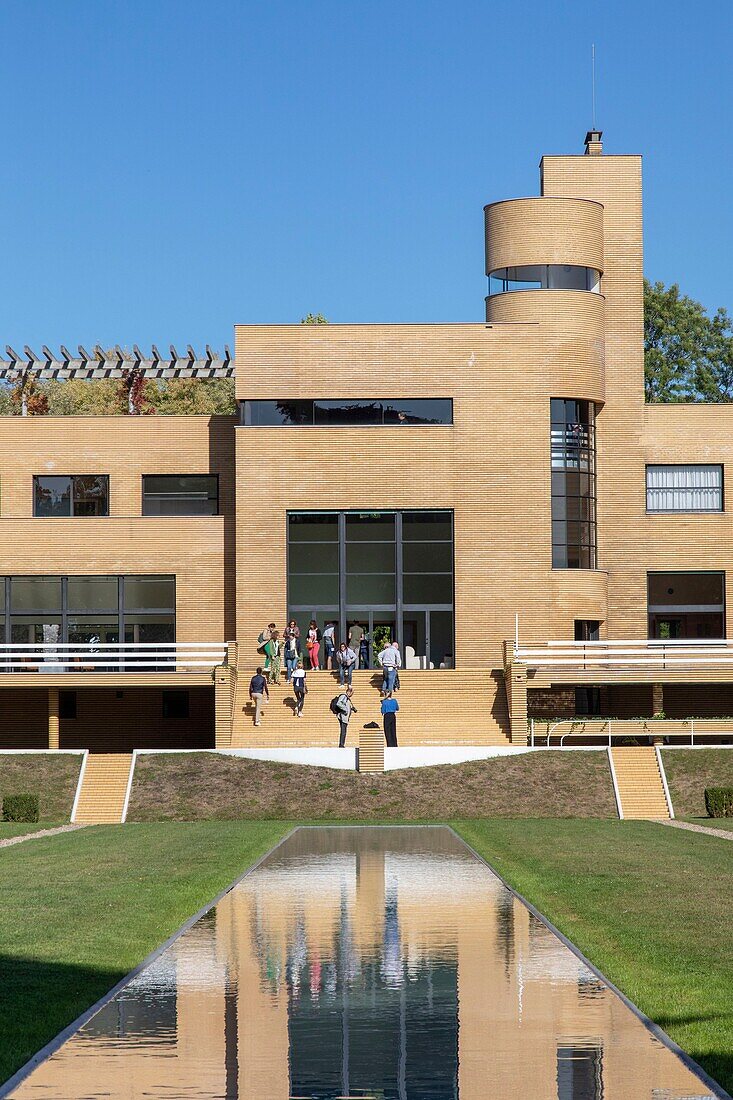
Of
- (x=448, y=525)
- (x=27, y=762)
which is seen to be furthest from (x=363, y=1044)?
(x=448, y=525)

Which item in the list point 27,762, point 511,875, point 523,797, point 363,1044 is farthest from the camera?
point 27,762

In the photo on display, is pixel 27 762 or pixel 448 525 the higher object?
pixel 448 525

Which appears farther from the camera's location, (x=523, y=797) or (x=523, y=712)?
(x=523, y=712)

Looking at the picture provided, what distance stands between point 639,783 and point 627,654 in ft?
37.6

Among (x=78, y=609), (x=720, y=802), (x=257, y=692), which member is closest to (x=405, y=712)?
(x=257, y=692)

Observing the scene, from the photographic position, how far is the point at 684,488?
51594 millimetres

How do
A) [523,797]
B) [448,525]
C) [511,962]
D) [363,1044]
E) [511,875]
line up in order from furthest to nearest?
[448,525], [523,797], [511,875], [511,962], [363,1044]

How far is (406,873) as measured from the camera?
2144cm

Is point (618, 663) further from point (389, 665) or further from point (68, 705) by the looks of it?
point (68, 705)

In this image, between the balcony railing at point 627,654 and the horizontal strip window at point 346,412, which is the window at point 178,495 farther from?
the balcony railing at point 627,654

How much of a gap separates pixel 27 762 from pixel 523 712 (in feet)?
43.3

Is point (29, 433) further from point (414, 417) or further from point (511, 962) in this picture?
point (511, 962)

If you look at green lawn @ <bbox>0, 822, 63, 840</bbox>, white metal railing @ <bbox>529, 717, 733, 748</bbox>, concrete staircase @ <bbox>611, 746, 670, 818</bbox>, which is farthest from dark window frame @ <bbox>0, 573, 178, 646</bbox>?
concrete staircase @ <bbox>611, 746, 670, 818</bbox>

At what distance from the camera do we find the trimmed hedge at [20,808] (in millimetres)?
34312
